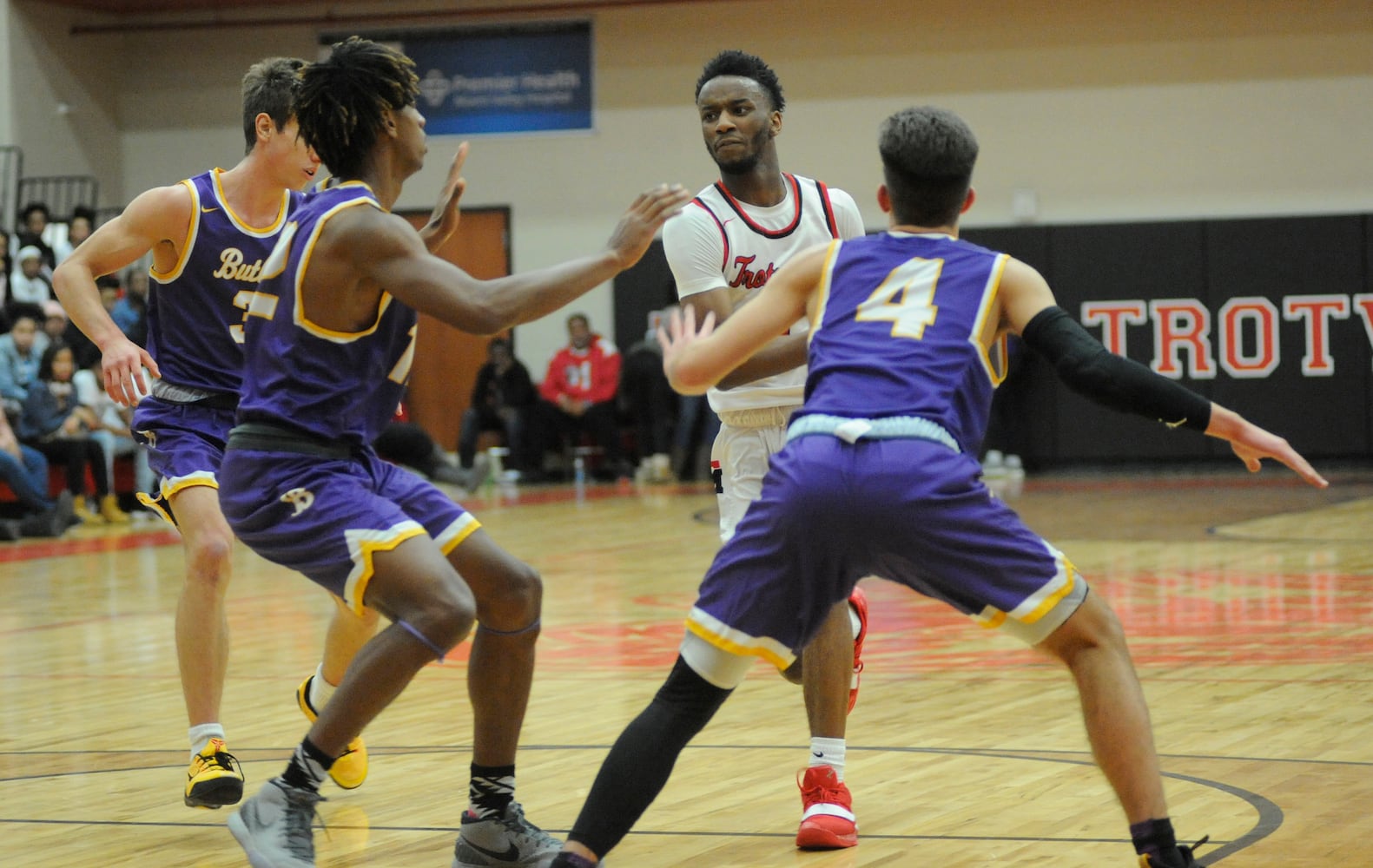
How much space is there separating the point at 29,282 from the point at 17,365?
7.23 feet

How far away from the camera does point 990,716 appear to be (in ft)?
18.4

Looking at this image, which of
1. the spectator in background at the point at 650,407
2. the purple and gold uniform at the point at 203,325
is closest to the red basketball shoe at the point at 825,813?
the purple and gold uniform at the point at 203,325

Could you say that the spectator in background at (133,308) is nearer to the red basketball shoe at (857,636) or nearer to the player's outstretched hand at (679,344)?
the red basketball shoe at (857,636)

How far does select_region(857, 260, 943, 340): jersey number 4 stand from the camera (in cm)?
337

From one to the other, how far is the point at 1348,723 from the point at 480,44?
16061 mm

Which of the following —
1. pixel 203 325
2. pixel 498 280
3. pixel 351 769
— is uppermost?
pixel 498 280

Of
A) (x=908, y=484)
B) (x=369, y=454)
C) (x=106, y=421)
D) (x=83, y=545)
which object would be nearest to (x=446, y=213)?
(x=369, y=454)

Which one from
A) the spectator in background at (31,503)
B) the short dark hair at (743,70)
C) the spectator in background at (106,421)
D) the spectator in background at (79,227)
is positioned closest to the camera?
the short dark hair at (743,70)

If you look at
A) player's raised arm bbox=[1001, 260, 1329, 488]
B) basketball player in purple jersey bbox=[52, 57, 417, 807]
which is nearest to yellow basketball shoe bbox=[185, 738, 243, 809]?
basketball player in purple jersey bbox=[52, 57, 417, 807]

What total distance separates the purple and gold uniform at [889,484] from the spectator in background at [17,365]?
11736 millimetres

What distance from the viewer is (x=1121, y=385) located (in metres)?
3.24

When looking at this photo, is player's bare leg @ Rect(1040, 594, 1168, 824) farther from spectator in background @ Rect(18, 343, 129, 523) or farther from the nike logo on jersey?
spectator in background @ Rect(18, 343, 129, 523)

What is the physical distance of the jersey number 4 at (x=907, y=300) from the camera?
3369 mm

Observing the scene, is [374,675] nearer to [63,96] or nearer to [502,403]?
[502,403]
